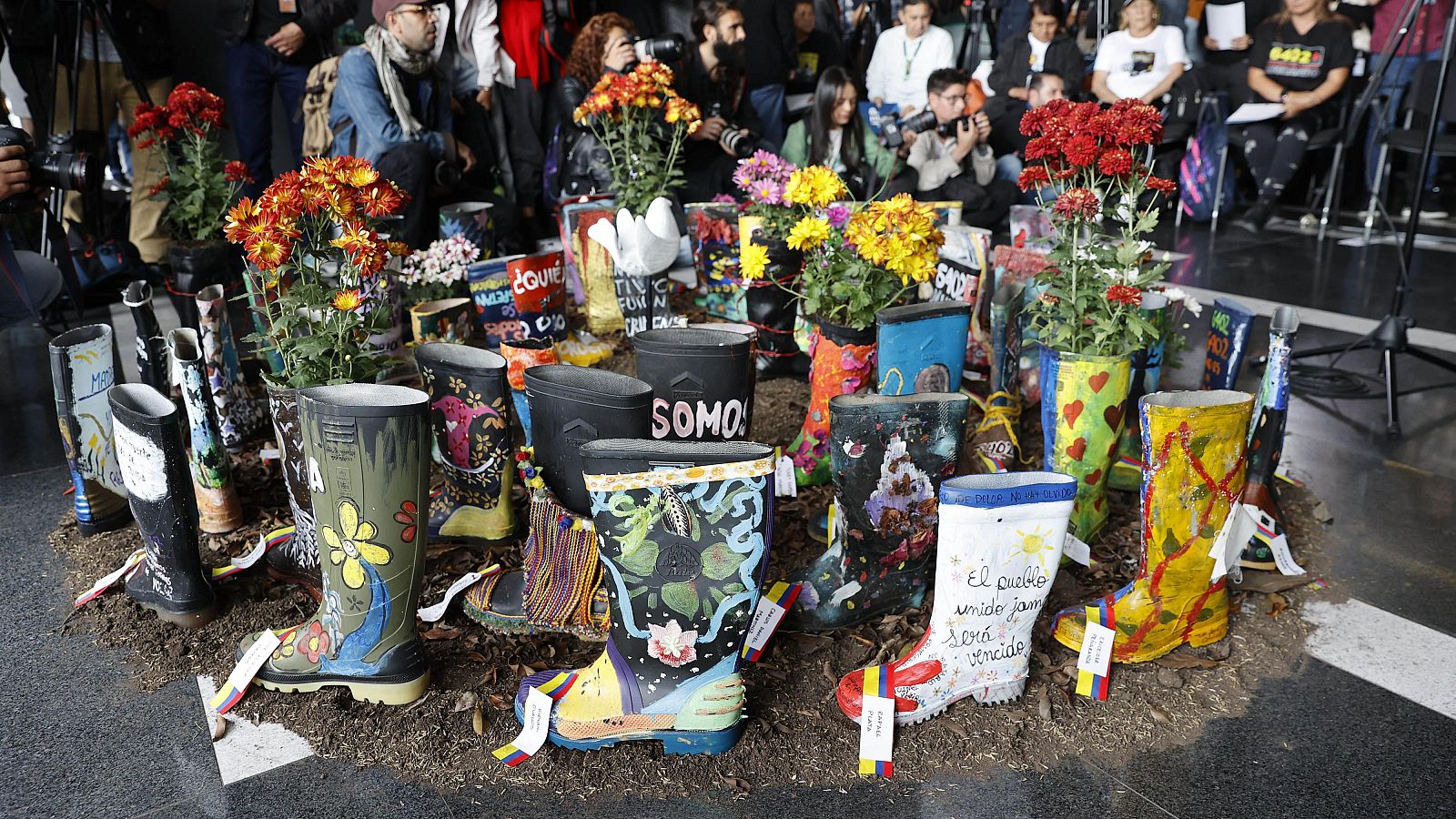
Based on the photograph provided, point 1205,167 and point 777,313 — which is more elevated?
point 1205,167

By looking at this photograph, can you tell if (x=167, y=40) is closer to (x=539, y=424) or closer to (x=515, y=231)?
(x=515, y=231)

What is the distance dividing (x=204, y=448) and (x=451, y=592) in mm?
774

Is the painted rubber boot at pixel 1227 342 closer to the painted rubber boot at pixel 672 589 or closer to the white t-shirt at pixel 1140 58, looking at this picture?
the painted rubber boot at pixel 672 589

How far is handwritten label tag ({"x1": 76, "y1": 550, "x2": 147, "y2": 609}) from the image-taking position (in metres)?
2.21

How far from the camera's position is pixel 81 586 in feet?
7.52

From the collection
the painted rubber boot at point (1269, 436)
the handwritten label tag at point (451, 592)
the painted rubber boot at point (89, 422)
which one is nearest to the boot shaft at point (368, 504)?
the handwritten label tag at point (451, 592)

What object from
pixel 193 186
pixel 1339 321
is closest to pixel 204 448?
pixel 193 186

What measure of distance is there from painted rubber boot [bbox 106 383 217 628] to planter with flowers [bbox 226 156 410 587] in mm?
223

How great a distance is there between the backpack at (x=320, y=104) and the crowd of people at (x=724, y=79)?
1 centimetres

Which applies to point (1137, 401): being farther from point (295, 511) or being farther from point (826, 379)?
point (295, 511)

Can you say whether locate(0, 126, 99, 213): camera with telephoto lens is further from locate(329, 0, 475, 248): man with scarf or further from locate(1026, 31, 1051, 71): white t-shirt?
locate(1026, 31, 1051, 71): white t-shirt

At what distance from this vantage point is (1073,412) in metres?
2.29

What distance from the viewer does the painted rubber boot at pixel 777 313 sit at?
3.20m

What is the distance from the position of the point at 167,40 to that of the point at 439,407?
10.8 ft
